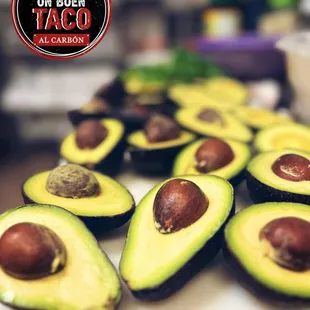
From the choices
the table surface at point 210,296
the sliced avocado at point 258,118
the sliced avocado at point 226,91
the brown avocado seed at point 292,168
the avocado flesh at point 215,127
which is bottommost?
the sliced avocado at point 226,91

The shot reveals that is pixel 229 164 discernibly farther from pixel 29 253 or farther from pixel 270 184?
pixel 29 253


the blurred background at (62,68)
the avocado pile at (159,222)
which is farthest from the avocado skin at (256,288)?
the blurred background at (62,68)

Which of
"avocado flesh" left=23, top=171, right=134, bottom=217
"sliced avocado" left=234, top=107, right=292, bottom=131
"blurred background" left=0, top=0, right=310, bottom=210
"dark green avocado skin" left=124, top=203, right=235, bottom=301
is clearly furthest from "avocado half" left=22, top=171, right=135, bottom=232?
"blurred background" left=0, top=0, right=310, bottom=210

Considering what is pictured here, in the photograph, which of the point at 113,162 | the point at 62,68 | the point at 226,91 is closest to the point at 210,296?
the point at 113,162

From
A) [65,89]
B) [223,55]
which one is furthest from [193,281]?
[65,89]

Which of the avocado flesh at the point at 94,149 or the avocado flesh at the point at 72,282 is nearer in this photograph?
the avocado flesh at the point at 72,282

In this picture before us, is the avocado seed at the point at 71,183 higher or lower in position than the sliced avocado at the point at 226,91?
higher

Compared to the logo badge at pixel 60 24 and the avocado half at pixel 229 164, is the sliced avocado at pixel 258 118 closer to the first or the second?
the avocado half at pixel 229 164
